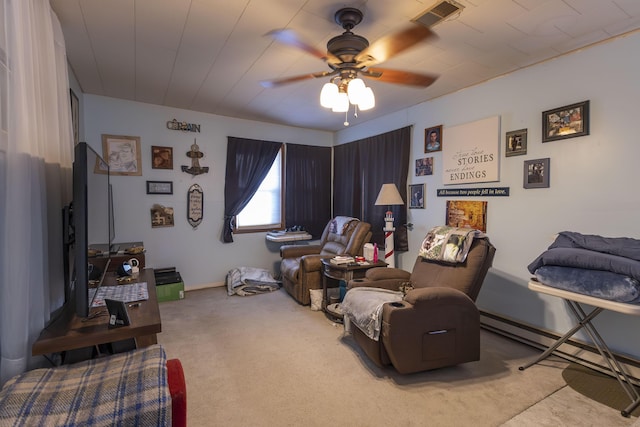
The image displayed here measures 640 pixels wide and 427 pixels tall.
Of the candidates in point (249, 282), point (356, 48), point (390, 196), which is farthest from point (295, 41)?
point (249, 282)

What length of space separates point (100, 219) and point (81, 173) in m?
0.69

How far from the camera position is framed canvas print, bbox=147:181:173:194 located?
4047 mm

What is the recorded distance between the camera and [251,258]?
4766mm

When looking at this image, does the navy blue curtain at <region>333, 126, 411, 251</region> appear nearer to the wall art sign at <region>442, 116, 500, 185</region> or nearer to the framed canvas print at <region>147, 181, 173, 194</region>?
the wall art sign at <region>442, 116, 500, 185</region>

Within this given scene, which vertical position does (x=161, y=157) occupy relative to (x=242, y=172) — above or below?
above

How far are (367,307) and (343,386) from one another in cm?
56

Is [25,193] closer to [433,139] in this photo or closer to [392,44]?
[392,44]

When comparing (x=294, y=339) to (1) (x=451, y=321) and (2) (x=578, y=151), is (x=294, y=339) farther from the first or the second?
(2) (x=578, y=151)

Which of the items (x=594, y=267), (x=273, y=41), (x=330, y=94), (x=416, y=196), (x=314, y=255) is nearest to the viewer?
(x=594, y=267)

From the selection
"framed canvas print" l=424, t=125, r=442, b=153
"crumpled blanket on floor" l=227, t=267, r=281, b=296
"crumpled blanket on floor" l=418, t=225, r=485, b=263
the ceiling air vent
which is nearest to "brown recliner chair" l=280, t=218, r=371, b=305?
"crumpled blanket on floor" l=227, t=267, r=281, b=296

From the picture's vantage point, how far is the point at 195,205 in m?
4.34

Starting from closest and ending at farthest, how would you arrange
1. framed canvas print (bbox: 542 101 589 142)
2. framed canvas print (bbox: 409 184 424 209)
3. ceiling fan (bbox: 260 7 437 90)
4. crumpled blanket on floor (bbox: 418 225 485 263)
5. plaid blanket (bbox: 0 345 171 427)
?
plaid blanket (bbox: 0 345 171 427)
ceiling fan (bbox: 260 7 437 90)
framed canvas print (bbox: 542 101 589 142)
crumpled blanket on floor (bbox: 418 225 485 263)
framed canvas print (bbox: 409 184 424 209)

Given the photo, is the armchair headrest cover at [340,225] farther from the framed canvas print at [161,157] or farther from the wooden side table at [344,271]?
the framed canvas print at [161,157]

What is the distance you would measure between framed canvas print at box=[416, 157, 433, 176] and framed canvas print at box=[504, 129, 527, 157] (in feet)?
2.80
